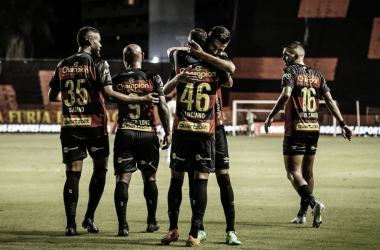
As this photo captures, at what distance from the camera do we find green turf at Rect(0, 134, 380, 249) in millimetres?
7491

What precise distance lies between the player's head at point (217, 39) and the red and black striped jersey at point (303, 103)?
177 centimetres

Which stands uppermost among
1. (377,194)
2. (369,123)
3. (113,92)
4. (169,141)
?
(113,92)

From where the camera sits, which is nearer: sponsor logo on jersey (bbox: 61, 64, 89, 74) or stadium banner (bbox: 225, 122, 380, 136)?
sponsor logo on jersey (bbox: 61, 64, 89, 74)

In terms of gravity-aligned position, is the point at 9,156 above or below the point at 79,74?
below

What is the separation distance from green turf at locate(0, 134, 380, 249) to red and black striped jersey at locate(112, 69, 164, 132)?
48.7 inches

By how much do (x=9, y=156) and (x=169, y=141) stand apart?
578 inches

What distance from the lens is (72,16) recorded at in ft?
309

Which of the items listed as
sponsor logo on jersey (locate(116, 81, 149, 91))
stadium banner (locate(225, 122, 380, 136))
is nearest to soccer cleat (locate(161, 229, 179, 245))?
sponsor logo on jersey (locate(116, 81, 149, 91))

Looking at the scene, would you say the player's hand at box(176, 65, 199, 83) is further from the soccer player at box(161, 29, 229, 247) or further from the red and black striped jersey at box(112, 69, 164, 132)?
the red and black striped jersey at box(112, 69, 164, 132)

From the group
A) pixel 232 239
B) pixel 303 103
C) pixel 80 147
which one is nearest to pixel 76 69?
pixel 80 147

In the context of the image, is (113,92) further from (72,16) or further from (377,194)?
(72,16)

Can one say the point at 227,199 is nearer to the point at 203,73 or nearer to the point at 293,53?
the point at 203,73

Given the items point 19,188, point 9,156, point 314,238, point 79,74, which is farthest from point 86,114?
point 9,156

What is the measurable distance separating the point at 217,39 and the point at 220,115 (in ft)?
2.99
